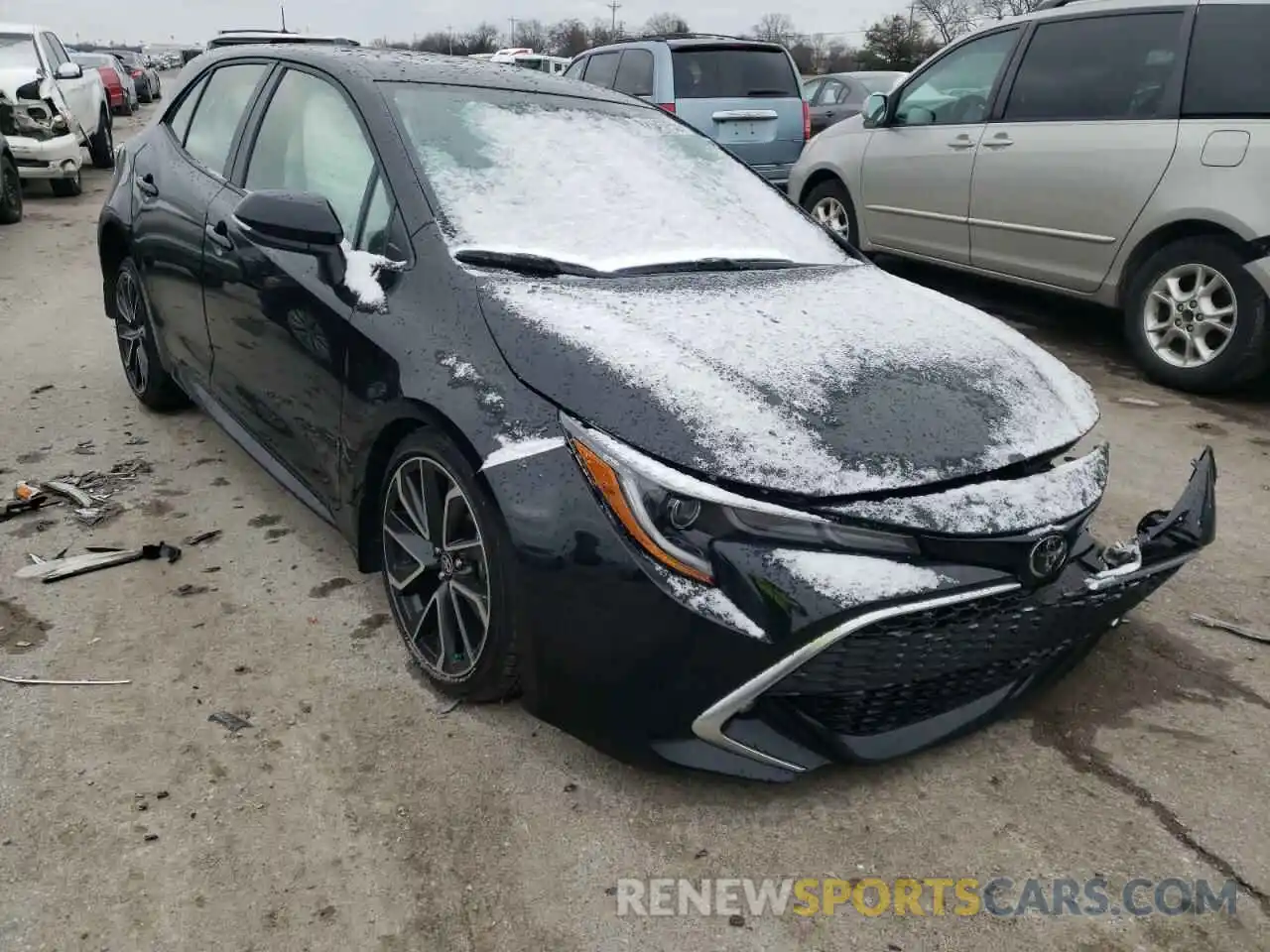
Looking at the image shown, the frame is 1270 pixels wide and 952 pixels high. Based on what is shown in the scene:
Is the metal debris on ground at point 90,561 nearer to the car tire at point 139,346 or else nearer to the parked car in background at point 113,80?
the car tire at point 139,346

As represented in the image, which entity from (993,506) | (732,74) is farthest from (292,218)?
(732,74)

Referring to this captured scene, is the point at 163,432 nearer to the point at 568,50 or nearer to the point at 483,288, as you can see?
the point at 483,288

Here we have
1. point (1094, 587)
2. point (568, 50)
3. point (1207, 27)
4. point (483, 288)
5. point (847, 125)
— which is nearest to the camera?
point (1094, 587)

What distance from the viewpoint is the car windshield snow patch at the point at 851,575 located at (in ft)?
6.18

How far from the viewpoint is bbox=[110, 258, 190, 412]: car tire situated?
4.23 meters

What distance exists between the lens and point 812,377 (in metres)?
2.20

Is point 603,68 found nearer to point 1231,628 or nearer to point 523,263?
point 523,263

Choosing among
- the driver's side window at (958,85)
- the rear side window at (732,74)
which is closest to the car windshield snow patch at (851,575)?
the driver's side window at (958,85)

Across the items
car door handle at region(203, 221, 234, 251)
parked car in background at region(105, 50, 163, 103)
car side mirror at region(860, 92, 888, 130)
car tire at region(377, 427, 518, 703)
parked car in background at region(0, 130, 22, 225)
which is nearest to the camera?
car tire at region(377, 427, 518, 703)

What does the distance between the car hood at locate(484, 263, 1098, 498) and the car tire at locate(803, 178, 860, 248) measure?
4557 mm

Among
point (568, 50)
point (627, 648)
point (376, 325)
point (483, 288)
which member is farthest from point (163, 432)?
point (568, 50)

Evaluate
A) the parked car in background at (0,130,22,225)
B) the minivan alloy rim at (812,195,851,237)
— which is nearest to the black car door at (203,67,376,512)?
the minivan alloy rim at (812,195,851,237)

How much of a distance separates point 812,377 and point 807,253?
104 cm

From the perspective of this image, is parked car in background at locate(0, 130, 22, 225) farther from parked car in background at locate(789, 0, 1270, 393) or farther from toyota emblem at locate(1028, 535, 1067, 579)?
toyota emblem at locate(1028, 535, 1067, 579)
